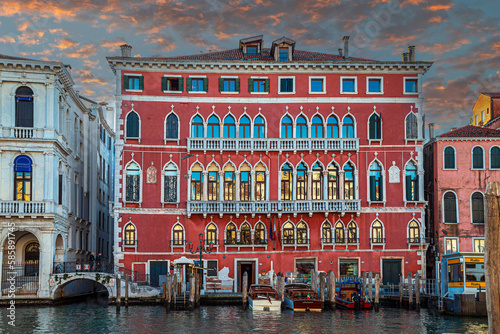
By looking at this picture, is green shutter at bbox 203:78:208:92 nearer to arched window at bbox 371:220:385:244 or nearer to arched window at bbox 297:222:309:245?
arched window at bbox 297:222:309:245

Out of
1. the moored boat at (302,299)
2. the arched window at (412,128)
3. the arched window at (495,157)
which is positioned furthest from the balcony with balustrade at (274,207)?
the arched window at (495,157)

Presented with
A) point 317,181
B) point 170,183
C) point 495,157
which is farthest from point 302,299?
point 495,157

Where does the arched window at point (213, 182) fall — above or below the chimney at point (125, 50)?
below

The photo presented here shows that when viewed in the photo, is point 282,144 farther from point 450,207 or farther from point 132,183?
point 450,207

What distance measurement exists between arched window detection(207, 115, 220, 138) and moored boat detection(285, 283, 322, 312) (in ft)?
33.5

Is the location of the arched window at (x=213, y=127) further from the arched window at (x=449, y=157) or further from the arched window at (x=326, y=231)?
the arched window at (x=449, y=157)

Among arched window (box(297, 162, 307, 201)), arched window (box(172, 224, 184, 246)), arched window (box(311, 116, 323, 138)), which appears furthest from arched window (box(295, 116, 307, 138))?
arched window (box(172, 224, 184, 246))

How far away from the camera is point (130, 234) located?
36.8m

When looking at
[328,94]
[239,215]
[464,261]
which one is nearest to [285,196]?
[239,215]

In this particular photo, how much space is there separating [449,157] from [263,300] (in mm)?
14878

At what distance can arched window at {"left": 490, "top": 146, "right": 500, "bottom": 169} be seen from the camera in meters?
37.8

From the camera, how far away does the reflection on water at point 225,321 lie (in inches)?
974

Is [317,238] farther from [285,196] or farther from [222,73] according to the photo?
[222,73]

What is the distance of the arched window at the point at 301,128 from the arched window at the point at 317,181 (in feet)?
6.20
